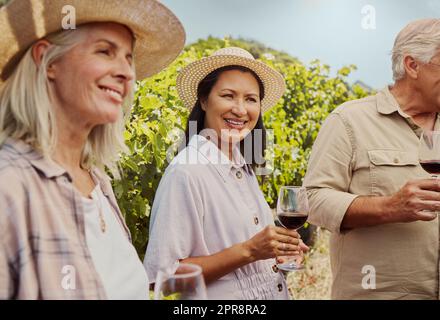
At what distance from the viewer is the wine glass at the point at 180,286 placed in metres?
0.94

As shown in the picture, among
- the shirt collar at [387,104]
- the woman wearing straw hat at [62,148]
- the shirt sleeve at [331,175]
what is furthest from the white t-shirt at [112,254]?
the shirt collar at [387,104]

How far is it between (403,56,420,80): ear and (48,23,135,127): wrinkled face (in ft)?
4.02

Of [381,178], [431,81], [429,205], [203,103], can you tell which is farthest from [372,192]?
[203,103]

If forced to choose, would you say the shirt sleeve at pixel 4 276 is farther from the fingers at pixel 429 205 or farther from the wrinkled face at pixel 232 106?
the fingers at pixel 429 205

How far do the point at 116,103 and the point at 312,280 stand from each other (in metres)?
3.18

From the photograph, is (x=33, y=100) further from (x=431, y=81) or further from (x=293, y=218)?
(x=431, y=81)

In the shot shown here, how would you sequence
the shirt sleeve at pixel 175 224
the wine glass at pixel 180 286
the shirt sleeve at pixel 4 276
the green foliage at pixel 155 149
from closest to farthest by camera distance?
1. the wine glass at pixel 180 286
2. the shirt sleeve at pixel 4 276
3. the shirt sleeve at pixel 175 224
4. the green foliage at pixel 155 149

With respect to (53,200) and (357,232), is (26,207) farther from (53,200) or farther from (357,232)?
(357,232)

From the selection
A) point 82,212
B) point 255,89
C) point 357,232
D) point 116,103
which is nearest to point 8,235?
point 82,212

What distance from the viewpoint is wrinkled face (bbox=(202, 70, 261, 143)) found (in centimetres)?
182

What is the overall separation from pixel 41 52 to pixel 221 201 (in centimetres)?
75

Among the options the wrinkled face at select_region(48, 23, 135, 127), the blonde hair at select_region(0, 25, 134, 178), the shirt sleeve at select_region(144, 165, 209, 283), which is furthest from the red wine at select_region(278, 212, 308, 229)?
the blonde hair at select_region(0, 25, 134, 178)

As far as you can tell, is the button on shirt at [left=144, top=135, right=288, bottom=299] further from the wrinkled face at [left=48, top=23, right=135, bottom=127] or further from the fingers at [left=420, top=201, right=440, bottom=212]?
the fingers at [left=420, top=201, right=440, bottom=212]

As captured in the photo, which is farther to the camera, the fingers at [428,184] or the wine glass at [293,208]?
the fingers at [428,184]
